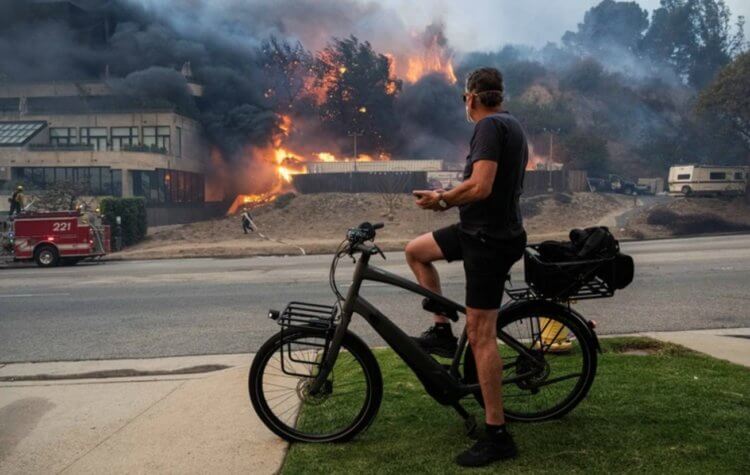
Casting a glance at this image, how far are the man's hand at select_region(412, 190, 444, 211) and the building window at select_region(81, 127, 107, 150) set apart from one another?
44787 mm

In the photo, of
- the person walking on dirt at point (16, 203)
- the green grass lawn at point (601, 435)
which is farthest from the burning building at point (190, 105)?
the green grass lawn at point (601, 435)

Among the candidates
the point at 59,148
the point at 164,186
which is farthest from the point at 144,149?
the point at 59,148

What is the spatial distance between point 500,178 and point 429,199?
1.29 ft

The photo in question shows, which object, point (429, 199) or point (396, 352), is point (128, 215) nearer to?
point (396, 352)

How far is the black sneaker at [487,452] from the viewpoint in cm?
304

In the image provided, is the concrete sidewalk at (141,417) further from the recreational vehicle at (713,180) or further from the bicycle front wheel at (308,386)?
the recreational vehicle at (713,180)

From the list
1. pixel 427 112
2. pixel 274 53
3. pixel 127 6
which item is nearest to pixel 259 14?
pixel 274 53

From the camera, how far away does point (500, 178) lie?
3.18 meters

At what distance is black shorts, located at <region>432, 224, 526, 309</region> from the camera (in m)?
3.15

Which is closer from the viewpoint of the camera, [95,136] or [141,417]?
[141,417]

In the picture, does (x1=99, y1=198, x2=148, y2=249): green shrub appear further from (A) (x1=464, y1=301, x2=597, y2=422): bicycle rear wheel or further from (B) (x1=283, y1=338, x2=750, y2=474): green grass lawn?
(A) (x1=464, y1=301, x2=597, y2=422): bicycle rear wheel

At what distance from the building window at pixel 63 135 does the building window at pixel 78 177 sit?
522cm

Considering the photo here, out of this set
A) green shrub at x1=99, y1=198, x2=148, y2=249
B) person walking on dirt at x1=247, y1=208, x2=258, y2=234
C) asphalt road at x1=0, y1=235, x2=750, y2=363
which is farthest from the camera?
person walking on dirt at x1=247, y1=208, x2=258, y2=234

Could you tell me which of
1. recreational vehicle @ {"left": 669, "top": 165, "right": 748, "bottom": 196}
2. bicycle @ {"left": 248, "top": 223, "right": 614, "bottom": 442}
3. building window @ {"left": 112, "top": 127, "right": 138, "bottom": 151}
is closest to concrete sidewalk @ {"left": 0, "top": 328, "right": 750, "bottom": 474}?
bicycle @ {"left": 248, "top": 223, "right": 614, "bottom": 442}
